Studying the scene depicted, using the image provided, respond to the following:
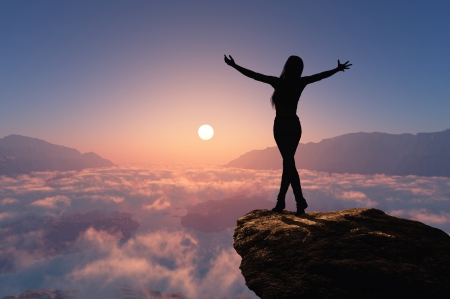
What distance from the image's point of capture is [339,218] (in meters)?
6.07

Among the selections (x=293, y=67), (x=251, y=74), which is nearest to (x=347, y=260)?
(x=251, y=74)

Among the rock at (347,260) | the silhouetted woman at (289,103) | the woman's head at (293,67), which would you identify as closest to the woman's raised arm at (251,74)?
the silhouetted woman at (289,103)

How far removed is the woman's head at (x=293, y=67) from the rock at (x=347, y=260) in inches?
193

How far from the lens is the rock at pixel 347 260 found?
313 cm

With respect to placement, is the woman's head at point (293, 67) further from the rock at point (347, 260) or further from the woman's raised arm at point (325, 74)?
the rock at point (347, 260)

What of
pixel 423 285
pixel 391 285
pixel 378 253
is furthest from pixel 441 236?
pixel 391 285

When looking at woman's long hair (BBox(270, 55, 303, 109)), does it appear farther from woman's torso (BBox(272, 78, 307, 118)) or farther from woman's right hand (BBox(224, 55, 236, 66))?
woman's right hand (BBox(224, 55, 236, 66))

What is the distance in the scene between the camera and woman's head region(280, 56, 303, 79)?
7.52 metres

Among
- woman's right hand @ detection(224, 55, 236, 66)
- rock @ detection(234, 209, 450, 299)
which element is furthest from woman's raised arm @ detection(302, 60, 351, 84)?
rock @ detection(234, 209, 450, 299)

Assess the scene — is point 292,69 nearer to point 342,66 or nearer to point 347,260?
point 342,66

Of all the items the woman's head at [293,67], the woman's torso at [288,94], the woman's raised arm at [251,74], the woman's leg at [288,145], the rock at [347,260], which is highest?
the woman's head at [293,67]

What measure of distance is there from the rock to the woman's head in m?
4.89

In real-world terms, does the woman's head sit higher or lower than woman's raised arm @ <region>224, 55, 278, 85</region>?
higher

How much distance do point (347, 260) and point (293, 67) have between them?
6107mm
